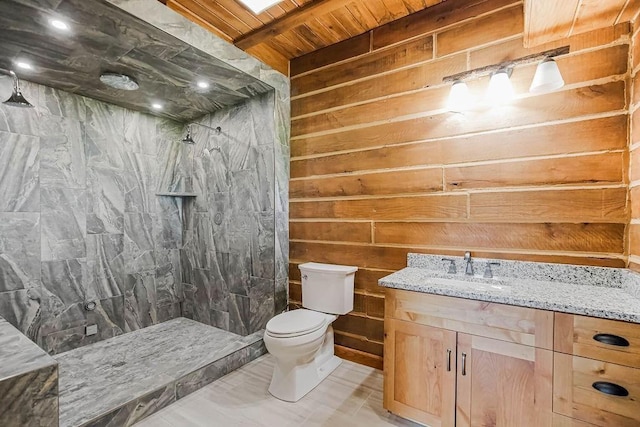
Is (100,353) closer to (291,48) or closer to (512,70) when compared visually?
(291,48)

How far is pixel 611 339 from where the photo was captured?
1298 mm

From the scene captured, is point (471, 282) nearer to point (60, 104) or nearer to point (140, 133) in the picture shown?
point (140, 133)

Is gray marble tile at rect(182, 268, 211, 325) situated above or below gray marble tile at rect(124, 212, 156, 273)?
below

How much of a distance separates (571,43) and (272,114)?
2239 millimetres

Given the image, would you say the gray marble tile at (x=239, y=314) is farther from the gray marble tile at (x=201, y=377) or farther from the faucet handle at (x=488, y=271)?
the faucet handle at (x=488, y=271)

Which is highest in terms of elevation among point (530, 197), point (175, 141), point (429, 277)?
point (175, 141)

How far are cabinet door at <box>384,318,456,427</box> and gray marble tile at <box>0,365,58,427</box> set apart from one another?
1.67 m

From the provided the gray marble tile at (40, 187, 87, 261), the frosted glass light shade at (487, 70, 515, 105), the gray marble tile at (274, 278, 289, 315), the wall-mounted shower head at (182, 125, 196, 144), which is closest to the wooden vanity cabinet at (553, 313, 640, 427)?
the frosted glass light shade at (487, 70, 515, 105)

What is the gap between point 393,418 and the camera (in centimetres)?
187

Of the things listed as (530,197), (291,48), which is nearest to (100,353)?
(291,48)

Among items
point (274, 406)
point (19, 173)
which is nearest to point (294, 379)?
point (274, 406)

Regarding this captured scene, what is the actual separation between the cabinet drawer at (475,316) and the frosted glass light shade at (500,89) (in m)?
1.33

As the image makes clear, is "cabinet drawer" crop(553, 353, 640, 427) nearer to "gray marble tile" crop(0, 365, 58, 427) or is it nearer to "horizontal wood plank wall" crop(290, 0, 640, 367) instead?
"horizontal wood plank wall" crop(290, 0, 640, 367)

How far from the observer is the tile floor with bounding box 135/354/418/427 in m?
1.85
